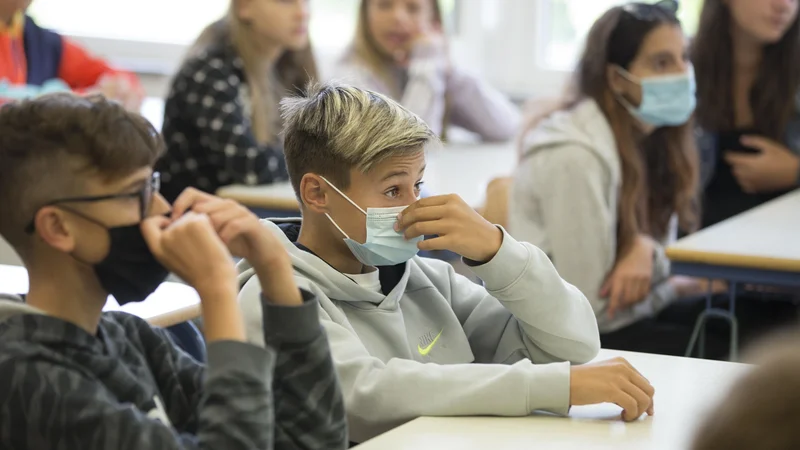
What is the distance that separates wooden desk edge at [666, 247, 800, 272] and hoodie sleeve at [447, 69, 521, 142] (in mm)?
2357

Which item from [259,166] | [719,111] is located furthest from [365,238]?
[719,111]

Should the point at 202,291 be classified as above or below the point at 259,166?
above

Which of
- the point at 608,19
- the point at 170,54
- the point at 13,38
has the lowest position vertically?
the point at 170,54

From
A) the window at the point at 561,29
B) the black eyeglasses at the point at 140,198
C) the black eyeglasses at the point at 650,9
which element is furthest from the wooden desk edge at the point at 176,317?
the window at the point at 561,29

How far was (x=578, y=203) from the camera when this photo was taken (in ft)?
10.4

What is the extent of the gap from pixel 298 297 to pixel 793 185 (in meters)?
3.05

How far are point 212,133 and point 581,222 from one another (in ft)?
4.76

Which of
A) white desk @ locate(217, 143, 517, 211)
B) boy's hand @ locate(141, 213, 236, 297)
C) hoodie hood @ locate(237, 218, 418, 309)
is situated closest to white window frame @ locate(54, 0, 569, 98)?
white desk @ locate(217, 143, 517, 211)

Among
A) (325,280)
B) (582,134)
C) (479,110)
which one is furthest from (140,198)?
(479,110)

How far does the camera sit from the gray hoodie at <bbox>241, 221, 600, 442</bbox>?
5.29 ft

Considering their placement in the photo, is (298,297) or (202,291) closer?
(202,291)

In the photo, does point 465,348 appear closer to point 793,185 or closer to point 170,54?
point 793,185

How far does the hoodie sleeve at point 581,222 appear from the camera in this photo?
316 centimetres

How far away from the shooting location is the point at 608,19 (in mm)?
3406
